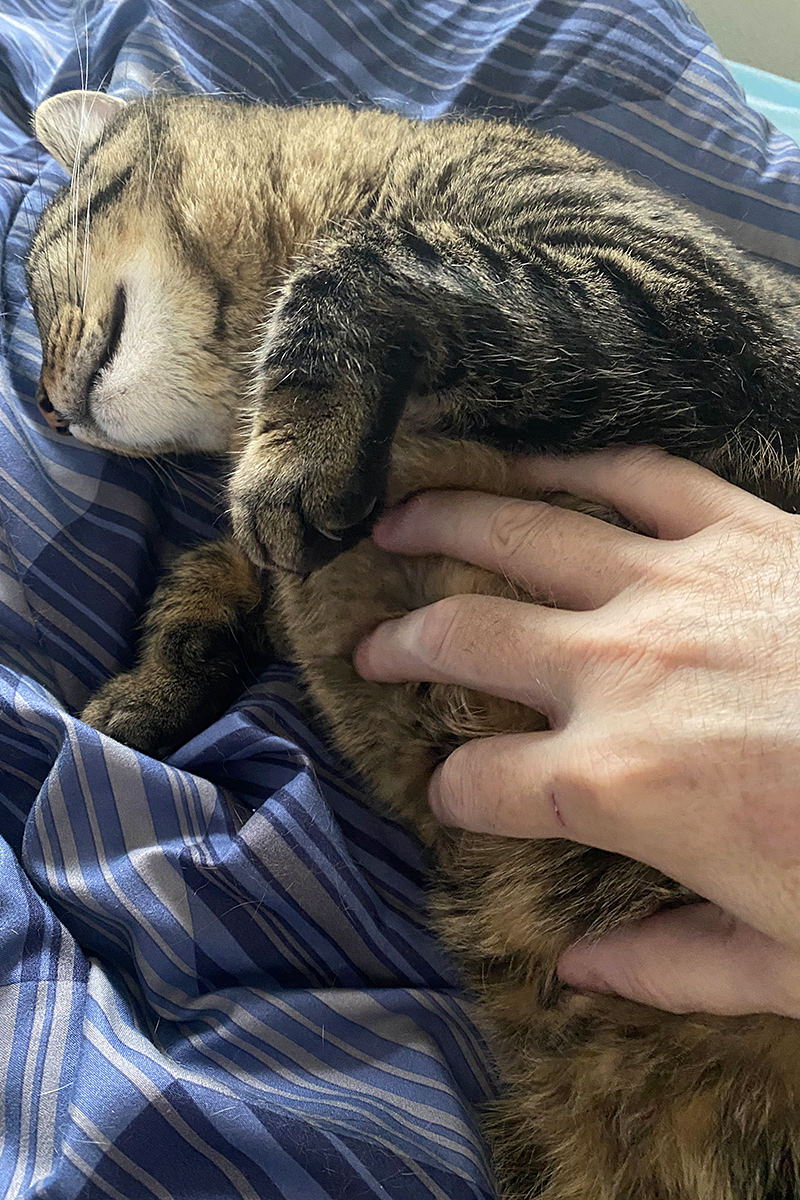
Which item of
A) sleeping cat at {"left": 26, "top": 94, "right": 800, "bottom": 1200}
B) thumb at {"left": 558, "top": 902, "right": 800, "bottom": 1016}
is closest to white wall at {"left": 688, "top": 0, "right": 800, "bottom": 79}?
sleeping cat at {"left": 26, "top": 94, "right": 800, "bottom": 1200}

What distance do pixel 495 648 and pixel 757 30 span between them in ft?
8.39

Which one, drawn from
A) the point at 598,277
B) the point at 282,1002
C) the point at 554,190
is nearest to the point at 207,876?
the point at 282,1002

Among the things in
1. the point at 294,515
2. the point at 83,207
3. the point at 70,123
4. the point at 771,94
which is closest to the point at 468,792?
the point at 294,515

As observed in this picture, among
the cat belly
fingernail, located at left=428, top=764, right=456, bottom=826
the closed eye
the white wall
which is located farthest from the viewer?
the white wall

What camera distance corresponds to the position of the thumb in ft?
2.15

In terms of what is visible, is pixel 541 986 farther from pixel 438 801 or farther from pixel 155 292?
pixel 155 292

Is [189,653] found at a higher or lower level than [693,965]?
lower

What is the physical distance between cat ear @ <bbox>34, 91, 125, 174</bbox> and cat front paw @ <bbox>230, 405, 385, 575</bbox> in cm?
72

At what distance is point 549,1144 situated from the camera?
803 millimetres

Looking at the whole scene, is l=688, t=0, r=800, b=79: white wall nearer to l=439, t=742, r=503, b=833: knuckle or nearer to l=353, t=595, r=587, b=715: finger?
l=353, t=595, r=587, b=715: finger

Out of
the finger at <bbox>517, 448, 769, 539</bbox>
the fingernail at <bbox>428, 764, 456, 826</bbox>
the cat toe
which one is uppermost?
the finger at <bbox>517, 448, 769, 539</bbox>

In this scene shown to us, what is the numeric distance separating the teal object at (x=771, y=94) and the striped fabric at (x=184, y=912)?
0.57m

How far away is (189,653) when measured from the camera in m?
1.07

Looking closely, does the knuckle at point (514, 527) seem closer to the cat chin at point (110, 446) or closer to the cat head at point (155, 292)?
the cat head at point (155, 292)
